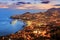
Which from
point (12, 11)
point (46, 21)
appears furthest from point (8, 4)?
point (46, 21)

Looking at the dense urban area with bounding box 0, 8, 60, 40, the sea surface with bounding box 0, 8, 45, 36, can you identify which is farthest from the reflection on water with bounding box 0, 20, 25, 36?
the dense urban area with bounding box 0, 8, 60, 40

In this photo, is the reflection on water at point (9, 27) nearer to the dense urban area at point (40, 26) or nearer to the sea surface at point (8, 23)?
the sea surface at point (8, 23)

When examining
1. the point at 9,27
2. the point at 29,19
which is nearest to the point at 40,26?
the point at 29,19

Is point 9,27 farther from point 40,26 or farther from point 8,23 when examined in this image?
point 40,26

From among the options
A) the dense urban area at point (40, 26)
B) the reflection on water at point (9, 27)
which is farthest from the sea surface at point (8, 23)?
the dense urban area at point (40, 26)

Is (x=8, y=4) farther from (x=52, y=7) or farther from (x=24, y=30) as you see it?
(x=52, y=7)

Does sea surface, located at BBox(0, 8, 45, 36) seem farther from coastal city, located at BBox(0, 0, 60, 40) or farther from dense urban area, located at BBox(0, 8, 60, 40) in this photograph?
dense urban area, located at BBox(0, 8, 60, 40)

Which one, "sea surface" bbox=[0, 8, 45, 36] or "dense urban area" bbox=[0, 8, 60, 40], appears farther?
"sea surface" bbox=[0, 8, 45, 36]

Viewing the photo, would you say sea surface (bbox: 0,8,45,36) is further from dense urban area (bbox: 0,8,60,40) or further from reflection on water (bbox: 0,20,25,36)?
dense urban area (bbox: 0,8,60,40)
